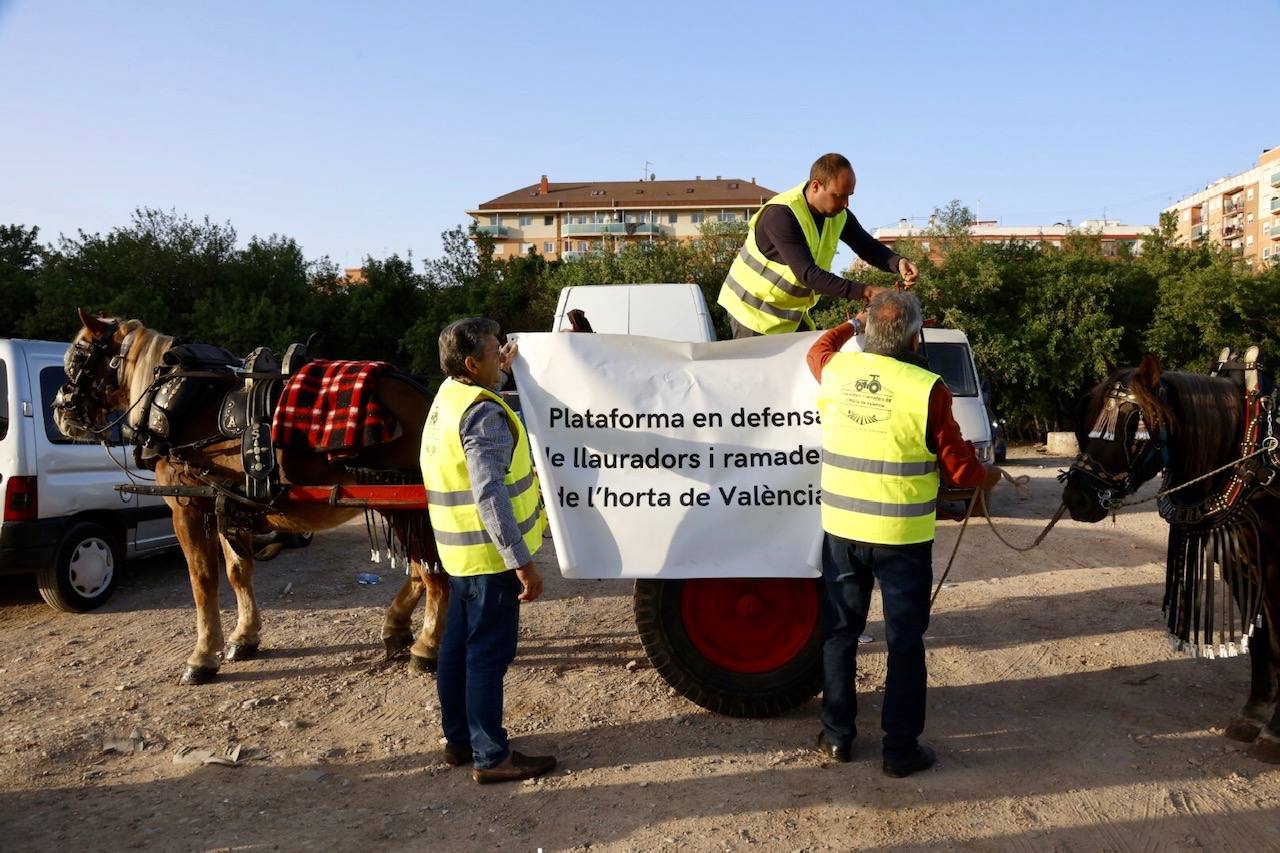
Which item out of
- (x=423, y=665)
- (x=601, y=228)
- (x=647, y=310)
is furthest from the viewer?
(x=601, y=228)

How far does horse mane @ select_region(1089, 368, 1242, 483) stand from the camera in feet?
13.0

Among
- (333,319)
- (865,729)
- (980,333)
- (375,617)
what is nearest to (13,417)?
(375,617)

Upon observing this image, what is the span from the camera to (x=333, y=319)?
30.6 metres

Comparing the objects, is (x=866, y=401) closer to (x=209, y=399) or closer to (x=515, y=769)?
(x=515, y=769)

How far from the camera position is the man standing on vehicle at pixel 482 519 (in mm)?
3609

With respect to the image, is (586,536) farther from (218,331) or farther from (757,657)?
(218,331)

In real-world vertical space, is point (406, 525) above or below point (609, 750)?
above

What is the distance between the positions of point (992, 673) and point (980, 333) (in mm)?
18643

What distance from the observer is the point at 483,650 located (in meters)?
3.78

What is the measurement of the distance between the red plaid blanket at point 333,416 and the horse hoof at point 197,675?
1.48 metres

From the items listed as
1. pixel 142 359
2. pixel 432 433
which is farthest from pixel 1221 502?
pixel 142 359

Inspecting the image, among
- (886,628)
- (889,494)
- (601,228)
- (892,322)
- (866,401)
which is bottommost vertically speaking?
(886,628)

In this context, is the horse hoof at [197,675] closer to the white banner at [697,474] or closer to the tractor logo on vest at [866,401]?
the white banner at [697,474]

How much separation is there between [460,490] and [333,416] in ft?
5.12
